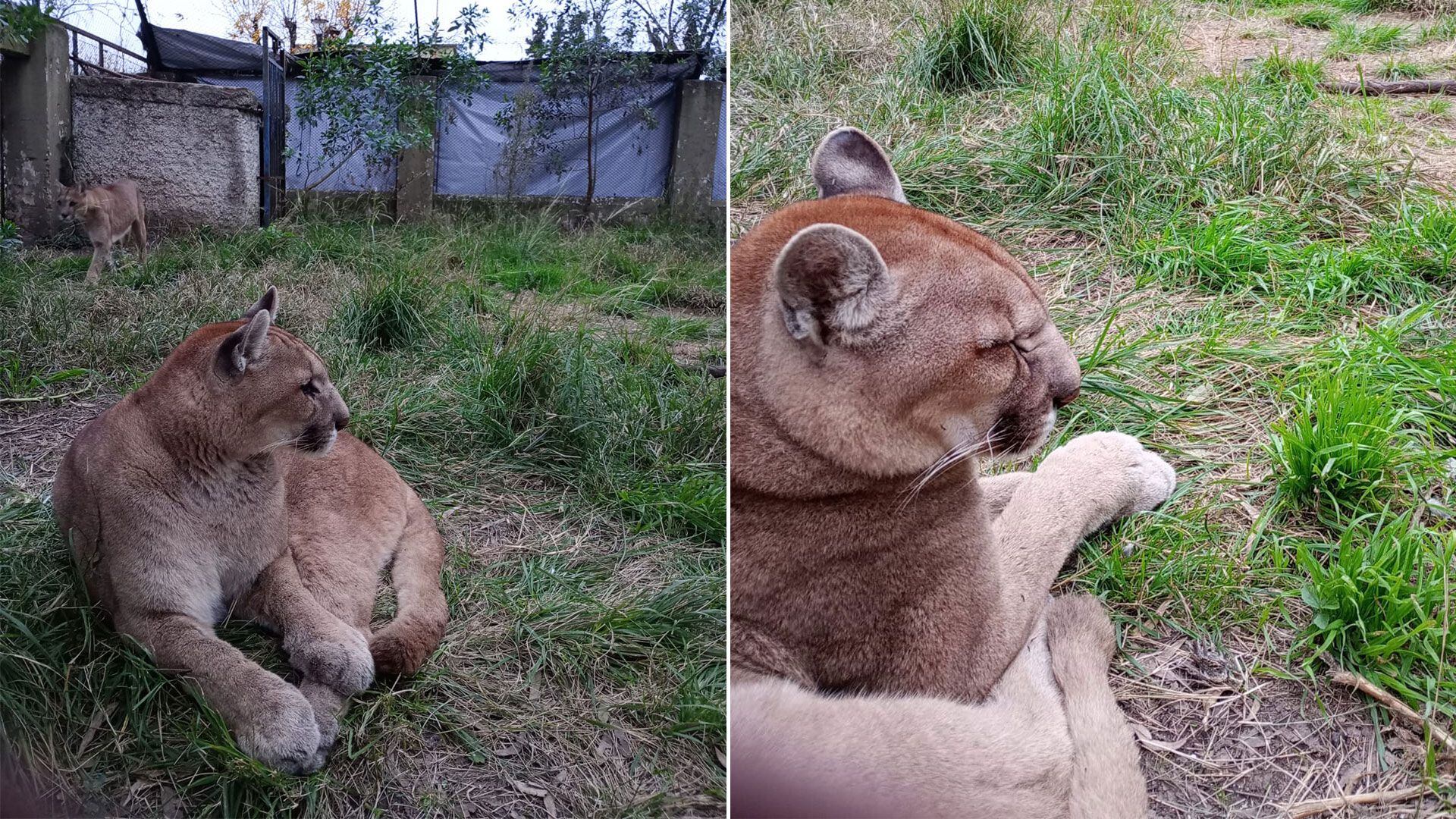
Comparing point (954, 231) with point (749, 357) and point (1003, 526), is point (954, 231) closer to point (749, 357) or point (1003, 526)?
point (749, 357)

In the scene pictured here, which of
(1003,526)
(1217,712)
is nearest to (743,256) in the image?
(1003,526)

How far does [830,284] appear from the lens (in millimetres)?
1184

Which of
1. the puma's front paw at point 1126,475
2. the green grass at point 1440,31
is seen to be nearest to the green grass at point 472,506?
the puma's front paw at point 1126,475

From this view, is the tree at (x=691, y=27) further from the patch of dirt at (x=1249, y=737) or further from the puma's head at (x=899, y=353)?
the patch of dirt at (x=1249, y=737)

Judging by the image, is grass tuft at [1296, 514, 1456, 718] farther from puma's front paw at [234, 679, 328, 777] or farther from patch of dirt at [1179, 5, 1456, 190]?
→ patch of dirt at [1179, 5, 1456, 190]

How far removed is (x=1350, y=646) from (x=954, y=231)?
0.85 metres

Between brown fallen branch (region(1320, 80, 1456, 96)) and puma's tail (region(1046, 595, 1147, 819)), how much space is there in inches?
98.8

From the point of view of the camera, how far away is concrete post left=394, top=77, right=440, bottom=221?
5.29 ft

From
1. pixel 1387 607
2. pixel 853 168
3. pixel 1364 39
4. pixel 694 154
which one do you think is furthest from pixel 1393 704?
pixel 1364 39

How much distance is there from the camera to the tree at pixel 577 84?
157cm

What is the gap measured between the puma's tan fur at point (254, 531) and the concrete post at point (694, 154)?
0.67 meters

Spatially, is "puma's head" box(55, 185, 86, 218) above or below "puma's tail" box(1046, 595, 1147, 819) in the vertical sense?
above

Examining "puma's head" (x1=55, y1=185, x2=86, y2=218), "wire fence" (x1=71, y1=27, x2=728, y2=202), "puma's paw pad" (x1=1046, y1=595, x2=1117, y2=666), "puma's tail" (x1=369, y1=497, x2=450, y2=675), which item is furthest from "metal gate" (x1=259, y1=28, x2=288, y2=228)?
"puma's paw pad" (x1=1046, y1=595, x2=1117, y2=666)

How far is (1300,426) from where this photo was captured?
63.9 inches
